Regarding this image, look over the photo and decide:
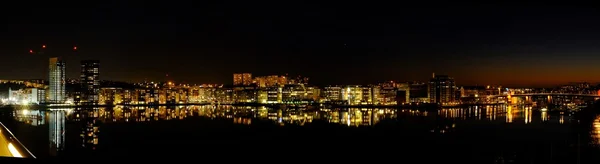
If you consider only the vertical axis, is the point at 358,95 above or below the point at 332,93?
below

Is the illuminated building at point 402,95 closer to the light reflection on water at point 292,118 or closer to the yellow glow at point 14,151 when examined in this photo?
the light reflection on water at point 292,118

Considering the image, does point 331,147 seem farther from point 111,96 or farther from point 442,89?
point 442,89

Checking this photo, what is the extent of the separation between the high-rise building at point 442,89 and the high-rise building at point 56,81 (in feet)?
125

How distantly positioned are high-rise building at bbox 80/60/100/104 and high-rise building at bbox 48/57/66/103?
193 centimetres

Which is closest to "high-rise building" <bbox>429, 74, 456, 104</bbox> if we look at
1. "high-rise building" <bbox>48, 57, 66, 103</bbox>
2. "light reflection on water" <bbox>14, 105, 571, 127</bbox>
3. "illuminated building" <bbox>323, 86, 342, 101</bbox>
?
"illuminated building" <bbox>323, 86, 342, 101</bbox>

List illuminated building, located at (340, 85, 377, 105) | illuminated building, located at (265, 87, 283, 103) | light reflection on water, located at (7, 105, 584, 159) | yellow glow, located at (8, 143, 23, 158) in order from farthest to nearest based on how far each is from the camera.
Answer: illuminated building, located at (265, 87, 283, 103) < illuminated building, located at (340, 85, 377, 105) < light reflection on water, located at (7, 105, 584, 159) < yellow glow, located at (8, 143, 23, 158)

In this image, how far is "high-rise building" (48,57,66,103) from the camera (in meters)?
52.2

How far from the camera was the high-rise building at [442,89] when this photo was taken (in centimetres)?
5576

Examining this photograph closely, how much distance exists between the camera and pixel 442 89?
186 feet

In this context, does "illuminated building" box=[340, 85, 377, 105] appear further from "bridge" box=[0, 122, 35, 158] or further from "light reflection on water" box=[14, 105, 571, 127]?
"bridge" box=[0, 122, 35, 158]

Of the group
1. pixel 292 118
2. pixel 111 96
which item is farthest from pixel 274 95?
pixel 292 118

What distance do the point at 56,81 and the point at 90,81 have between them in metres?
3.42

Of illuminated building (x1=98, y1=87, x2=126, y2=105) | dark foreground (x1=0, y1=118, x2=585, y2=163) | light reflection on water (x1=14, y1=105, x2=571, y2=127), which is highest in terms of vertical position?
illuminated building (x1=98, y1=87, x2=126, y2=105)

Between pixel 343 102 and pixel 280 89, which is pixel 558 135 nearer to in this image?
pixel 343 102
